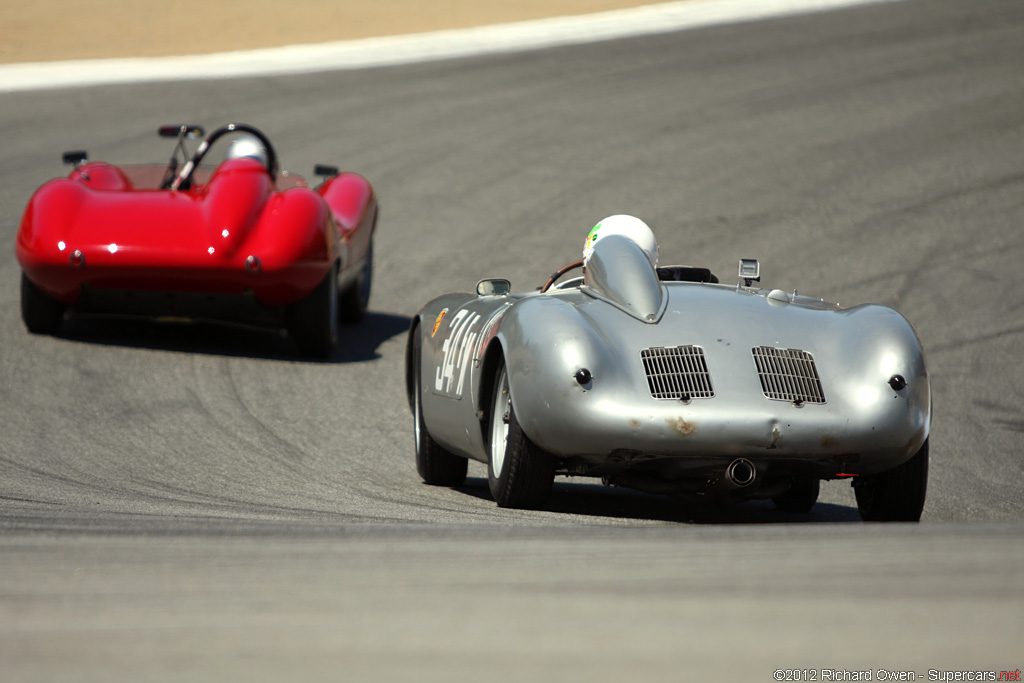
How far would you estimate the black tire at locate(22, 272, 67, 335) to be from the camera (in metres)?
9.32

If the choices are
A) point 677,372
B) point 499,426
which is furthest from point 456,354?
point 677,372

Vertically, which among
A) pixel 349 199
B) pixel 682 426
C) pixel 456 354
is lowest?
pixel 349 199

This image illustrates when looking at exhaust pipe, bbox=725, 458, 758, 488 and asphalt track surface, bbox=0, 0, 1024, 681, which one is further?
exhaust pipe, bbox=725, 458, 758, 488

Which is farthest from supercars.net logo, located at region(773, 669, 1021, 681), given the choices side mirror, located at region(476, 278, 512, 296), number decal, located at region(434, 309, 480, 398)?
side mirror, located at region(476, 278, 512, 296)

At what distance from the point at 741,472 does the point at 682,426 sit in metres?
0.30

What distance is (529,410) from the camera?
468cm

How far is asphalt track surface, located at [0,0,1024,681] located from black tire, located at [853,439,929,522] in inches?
12.7

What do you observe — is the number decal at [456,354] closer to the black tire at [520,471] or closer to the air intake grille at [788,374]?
the black tire at [520,471]

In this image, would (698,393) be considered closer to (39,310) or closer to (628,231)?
(628,231)

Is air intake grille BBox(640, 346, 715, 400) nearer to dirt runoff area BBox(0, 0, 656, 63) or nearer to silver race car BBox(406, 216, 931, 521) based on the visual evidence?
silver race car BBox(406, 216, 931, 521)

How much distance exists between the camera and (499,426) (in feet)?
17.1

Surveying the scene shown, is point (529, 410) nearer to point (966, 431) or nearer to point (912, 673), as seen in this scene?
point (912, 673)

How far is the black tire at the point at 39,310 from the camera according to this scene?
30.6 ft

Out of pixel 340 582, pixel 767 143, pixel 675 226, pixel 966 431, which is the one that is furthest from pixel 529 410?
pixel 767 143
